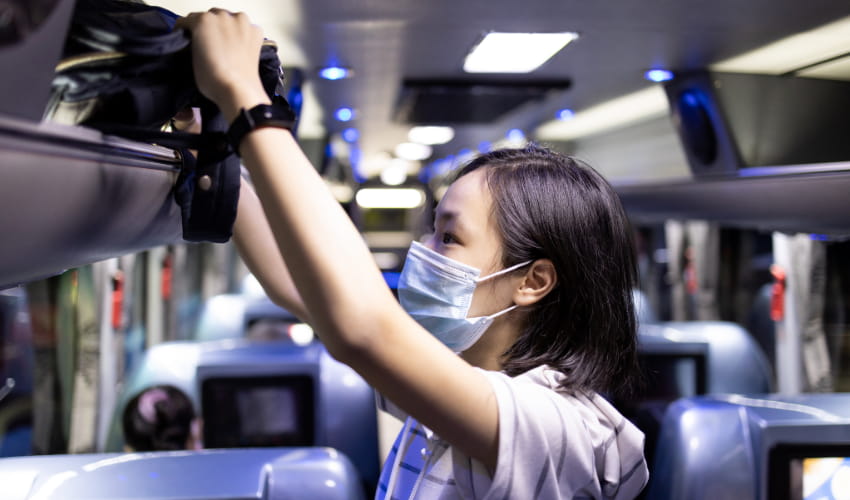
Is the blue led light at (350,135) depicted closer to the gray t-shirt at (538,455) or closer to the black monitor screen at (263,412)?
the black monitor screen at (263,412)

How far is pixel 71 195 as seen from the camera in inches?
38.8

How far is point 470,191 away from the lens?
1430 millimetres

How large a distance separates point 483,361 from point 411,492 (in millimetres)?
316

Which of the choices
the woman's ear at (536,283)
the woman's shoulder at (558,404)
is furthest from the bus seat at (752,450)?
the woman's ear at (536,283)

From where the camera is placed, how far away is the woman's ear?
141 cm

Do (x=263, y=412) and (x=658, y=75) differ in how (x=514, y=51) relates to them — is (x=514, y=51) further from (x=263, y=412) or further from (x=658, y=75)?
(x=263, y=412)

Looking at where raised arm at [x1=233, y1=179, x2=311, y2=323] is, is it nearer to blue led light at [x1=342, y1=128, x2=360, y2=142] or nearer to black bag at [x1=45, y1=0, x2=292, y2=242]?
black bag at [x1=45, y1=0, x2=292, y2=242]

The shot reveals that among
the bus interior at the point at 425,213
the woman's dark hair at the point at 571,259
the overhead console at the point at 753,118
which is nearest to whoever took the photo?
the bus interior at the point at 425,213

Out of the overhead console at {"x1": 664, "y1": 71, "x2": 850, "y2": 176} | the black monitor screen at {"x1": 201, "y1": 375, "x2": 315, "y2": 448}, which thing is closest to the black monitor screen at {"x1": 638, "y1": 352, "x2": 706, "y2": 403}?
the overhead console at {"x1": 664, "y1": 71, "x2": 850, "y2": 176}

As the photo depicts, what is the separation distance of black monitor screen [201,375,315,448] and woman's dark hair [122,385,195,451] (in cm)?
25

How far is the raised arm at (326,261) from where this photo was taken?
961mm

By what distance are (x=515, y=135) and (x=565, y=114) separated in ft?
3.70

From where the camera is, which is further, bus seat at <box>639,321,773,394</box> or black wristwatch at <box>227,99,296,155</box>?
bus seat at <box>639,321,773,394</box>

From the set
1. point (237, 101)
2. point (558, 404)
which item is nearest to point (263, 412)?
point (558, 404)
